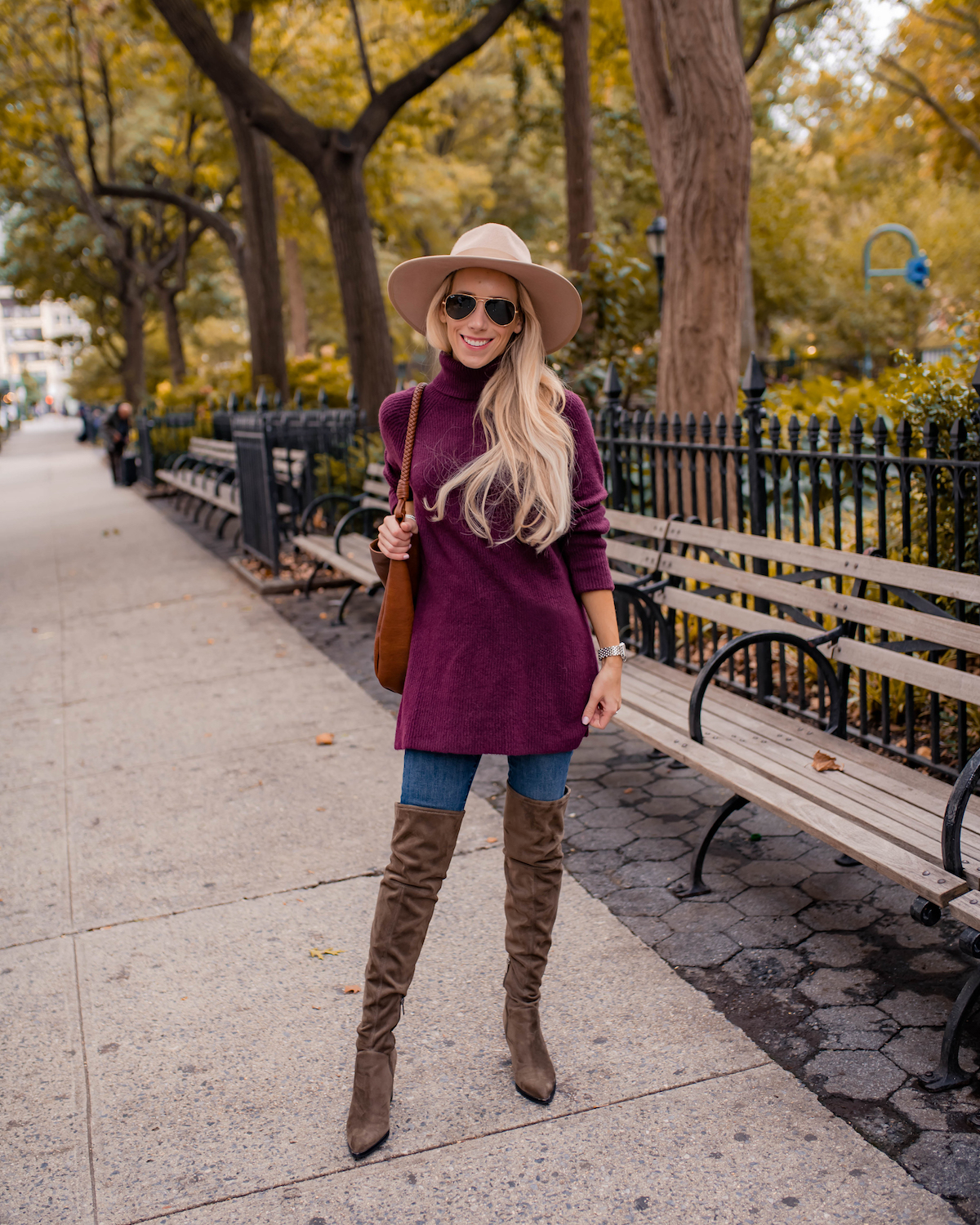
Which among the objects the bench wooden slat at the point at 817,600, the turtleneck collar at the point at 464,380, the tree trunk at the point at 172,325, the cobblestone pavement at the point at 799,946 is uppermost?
the tree trunk at the point at 172,325

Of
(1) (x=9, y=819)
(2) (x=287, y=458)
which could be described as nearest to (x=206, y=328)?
(2) (x=287, y=458)

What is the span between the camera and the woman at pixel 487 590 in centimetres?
252

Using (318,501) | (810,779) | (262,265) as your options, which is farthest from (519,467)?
(262,265)

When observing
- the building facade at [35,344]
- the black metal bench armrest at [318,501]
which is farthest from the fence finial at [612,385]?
the building facade at [35,344]

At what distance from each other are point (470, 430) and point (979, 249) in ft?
105

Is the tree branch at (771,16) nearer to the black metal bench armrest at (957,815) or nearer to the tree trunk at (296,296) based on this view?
the black metal bench armrest at (957,815)

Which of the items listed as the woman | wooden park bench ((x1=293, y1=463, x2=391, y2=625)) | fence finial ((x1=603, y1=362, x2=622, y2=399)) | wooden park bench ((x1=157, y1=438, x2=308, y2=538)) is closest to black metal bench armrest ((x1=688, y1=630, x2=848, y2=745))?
the woman

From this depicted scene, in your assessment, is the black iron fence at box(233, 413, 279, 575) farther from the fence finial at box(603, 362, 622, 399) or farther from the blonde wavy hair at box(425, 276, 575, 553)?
the blonde wavy hair at box(425, 276, 575, 553)

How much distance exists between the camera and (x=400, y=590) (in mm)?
2596

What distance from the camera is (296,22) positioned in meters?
21.1

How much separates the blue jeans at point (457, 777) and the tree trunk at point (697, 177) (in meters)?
5.28

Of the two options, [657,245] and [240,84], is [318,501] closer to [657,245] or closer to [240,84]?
[240,84]

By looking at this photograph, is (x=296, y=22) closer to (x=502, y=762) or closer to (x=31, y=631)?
(x=31, y=631)

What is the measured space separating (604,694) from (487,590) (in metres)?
0.36
